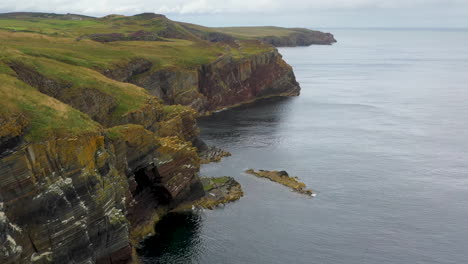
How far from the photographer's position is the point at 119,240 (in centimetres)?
5591

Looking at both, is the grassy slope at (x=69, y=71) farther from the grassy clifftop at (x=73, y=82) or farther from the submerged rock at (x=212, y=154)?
the submerged rock at (x=212, y=154)

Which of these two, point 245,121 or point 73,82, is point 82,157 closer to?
point 73,82

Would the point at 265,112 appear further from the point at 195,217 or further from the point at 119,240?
the point at 119,240

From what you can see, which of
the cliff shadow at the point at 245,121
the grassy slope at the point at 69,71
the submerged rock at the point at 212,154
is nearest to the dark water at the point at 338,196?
the cliff shadow at the point at 245,121

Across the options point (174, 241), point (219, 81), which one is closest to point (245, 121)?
point (219, 81)

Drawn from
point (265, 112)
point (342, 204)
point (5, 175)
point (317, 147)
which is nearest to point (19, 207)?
point (5, 175)

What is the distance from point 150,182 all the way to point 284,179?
99.6 feet

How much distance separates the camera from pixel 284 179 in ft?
296

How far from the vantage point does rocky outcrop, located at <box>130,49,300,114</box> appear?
134 metres

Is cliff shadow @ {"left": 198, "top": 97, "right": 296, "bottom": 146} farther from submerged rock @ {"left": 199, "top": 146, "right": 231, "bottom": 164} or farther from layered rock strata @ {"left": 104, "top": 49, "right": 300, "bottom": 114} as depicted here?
submerged rock @ {"left": 199, "top": 146, "right": 231, "bottom": 164}

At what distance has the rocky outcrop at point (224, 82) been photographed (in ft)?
439

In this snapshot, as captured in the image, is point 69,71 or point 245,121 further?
point 245,121

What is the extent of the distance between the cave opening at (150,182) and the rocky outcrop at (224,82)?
188 ft

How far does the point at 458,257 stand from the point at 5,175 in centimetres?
5939
